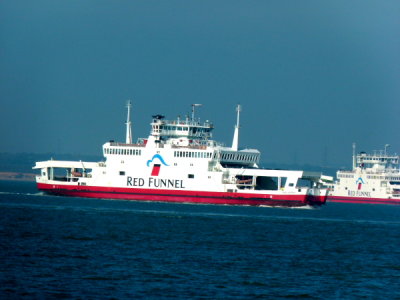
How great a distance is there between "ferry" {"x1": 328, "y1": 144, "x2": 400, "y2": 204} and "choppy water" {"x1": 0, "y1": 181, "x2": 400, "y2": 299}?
50861mm

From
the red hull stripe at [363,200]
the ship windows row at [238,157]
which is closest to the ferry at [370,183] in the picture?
the red hull stripe at [363,200]

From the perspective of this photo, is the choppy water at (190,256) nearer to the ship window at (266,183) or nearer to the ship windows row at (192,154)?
the ship windows row at (192,154)

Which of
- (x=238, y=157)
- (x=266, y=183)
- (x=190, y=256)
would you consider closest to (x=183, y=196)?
(x=238, y=157)

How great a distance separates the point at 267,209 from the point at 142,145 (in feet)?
41.7

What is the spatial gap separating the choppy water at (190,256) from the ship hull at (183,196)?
30.8ft

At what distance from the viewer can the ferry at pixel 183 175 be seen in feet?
231

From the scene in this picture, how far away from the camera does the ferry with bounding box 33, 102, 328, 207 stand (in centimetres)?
7050

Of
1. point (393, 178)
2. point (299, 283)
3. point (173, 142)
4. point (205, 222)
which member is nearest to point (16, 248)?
point (299, 283)

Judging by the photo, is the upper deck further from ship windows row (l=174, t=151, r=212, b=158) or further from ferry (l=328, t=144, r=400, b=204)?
ferry (l=328, t=144, r=400, b=204)

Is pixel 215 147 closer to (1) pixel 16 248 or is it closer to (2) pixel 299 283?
(1) pixel 16 248

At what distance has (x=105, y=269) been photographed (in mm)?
30922

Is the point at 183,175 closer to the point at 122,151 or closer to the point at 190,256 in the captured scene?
the point at 122,151

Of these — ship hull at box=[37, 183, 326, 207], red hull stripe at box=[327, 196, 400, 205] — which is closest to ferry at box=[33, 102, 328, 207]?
ship hull at box=[37, 183, 326, 207]

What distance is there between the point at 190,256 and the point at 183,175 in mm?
36371
